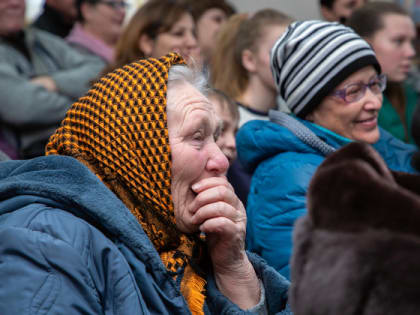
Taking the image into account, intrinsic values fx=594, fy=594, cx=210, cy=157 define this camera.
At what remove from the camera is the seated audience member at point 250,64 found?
145 inches

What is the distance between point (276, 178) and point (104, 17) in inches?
98.3

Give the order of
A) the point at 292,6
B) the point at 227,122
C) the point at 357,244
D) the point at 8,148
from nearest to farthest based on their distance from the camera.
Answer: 1. the point at 357,244
2. the point at 227,122
3. the point at 8,148
4. the point at 292,6

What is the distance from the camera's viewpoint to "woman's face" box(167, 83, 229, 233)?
1.81m

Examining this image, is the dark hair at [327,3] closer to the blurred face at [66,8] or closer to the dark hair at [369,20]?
the dark hair at [369,20]

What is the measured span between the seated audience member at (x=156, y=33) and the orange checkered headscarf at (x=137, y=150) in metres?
1.95

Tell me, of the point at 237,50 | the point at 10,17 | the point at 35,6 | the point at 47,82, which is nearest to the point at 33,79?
the point at 47,82

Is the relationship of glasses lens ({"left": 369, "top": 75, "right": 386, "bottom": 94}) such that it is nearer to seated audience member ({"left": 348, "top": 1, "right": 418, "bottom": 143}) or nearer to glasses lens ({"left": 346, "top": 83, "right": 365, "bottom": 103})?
glasses lens ({"left": 346, "top": 83, "right": 365, "bottom": 103})

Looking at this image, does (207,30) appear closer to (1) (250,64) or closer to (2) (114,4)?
(2) (114,4)

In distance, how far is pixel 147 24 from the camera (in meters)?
3.85

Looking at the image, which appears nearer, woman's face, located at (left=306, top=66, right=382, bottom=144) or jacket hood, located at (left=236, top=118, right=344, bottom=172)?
jacket hood, located at (left=236, top=118, right=344, bottom=172)

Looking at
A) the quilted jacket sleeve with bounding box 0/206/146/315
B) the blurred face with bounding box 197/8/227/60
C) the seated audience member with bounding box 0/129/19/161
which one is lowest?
the seated audience member with bounding box 0/129/19/161

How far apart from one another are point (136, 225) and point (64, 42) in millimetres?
2745

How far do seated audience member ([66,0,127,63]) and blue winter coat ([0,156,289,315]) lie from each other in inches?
106

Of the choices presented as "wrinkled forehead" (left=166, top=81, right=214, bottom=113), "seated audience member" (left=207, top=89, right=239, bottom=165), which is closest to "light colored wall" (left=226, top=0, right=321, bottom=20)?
"seated audience member" (left=207, top=89, right=239, bottom=165)
